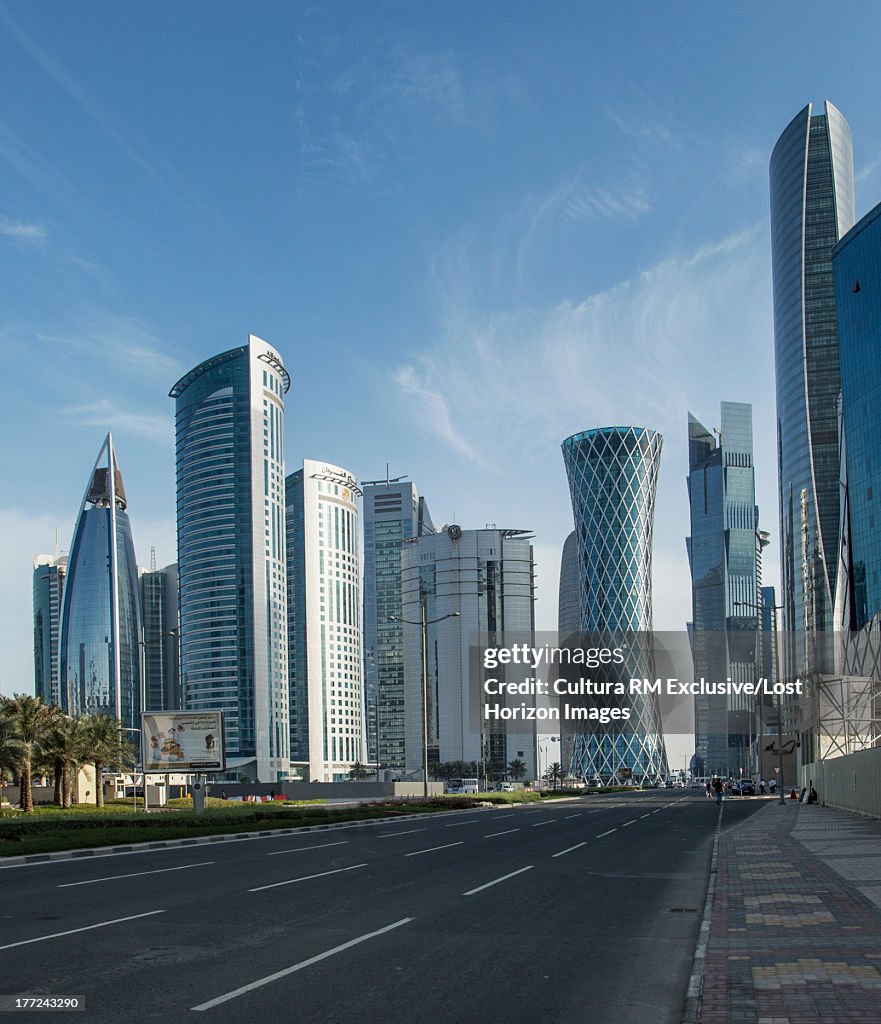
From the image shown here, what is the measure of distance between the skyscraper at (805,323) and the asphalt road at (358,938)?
162454 mm

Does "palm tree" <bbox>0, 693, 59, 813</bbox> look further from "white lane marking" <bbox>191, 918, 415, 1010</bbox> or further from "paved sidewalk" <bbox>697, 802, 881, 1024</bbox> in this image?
"white lane marking" <bbox>191, 918, 415, 1010</bbox>

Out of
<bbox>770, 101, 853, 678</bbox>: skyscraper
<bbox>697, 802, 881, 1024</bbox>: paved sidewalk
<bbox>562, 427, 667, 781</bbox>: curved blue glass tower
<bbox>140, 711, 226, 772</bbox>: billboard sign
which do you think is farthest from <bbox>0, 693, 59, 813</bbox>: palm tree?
<bbox>770, 101, 853, 678</bbox>: skyscraper

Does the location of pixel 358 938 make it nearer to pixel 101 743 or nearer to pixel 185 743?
pixel 185 743

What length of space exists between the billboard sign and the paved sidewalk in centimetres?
3564

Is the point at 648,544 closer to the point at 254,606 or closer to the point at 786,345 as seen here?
the point at 786,345

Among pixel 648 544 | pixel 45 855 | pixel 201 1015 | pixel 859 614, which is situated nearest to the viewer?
pixel 201 1015

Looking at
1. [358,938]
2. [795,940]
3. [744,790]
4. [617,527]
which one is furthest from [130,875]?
[617,527]

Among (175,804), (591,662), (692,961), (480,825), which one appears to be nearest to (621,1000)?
(692,961)

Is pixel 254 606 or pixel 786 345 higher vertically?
pixel 786 345

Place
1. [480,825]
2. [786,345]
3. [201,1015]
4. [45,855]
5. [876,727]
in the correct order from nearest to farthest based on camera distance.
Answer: [201,1015] < [45,855] < [480,825] < [876,727] < [786,345]

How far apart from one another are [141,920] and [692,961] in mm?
6834

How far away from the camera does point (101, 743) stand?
69375 millimetres

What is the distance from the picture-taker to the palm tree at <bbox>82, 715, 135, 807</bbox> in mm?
68938

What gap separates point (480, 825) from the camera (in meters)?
40.4
